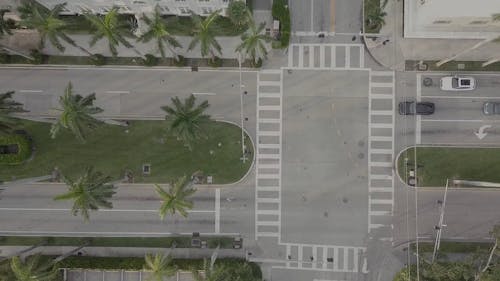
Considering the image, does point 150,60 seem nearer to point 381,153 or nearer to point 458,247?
point 381,153

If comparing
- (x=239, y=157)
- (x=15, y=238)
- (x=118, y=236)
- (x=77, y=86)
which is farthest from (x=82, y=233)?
(x=239, y=157)

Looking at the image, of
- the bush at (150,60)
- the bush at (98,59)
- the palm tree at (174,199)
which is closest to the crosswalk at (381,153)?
the palm tree at (174,199)

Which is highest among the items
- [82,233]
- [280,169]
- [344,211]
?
[280,169]

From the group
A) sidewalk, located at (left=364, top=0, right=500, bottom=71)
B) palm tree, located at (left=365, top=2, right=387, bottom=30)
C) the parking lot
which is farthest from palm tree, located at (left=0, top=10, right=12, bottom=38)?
sidewalk, located at (left=364, top=0, right=500, bottom=71)

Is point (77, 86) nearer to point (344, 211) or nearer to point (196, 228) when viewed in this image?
point (196, 228)

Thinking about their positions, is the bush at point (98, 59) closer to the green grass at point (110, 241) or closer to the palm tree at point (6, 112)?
the palm tree at point (6, 112)

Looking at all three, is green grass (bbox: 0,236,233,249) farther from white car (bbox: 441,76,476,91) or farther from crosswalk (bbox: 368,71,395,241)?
white car (bbox: 441,76,476,91)
